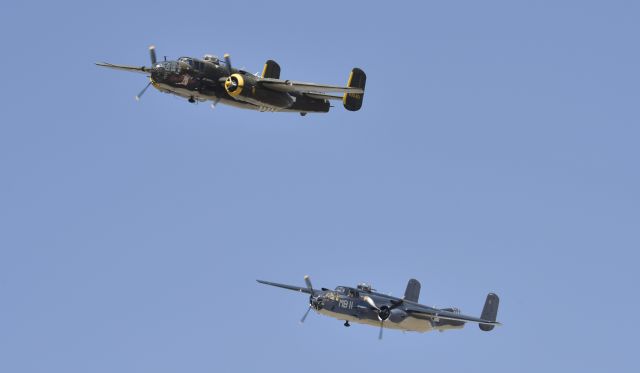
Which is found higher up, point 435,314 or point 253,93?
point 253,93

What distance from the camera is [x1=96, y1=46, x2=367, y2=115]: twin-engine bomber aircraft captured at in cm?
9112

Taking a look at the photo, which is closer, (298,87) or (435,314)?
(298,87)

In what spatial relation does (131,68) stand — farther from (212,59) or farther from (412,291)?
(412,291)

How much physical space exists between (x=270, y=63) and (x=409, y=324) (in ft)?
78.1

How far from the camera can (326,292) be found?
99.9 metres

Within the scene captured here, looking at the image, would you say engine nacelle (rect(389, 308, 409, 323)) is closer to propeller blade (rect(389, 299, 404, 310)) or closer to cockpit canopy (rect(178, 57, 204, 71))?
propeller blade (rect(389, 299, 404, 310))

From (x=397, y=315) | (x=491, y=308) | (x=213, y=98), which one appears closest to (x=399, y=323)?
(x=397, y=315)

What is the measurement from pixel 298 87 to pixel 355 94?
37.0ft

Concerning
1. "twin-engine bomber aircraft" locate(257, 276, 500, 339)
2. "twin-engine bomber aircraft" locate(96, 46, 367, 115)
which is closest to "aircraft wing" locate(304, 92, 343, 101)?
"twin-engine bomber aircraft" locate(96, 46, 367, 115)

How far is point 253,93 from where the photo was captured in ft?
306

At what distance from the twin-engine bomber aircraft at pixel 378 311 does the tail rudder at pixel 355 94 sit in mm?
14969

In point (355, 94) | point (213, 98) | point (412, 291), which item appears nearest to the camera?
point (213, 98)

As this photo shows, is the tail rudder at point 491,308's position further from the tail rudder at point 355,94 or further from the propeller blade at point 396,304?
the tail rudder at point 355,94

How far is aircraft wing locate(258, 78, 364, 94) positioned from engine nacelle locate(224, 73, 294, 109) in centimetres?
54
